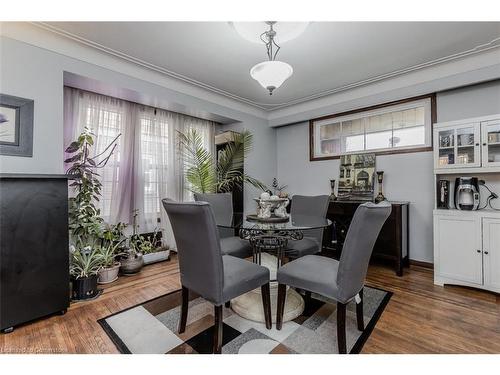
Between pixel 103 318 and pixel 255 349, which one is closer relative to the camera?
pixel 255 349

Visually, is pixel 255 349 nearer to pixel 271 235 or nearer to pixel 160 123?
pixel 271 235

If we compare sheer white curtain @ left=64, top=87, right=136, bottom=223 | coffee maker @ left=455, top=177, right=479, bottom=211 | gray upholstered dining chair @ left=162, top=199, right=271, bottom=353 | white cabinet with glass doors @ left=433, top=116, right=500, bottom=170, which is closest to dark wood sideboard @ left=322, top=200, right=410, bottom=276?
coffee maker @ left=455, top=177, right=479, bottom=211

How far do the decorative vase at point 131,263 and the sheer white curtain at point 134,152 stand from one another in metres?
0.58

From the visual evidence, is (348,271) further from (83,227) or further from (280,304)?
(83,227)

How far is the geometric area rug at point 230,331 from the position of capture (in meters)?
1.57

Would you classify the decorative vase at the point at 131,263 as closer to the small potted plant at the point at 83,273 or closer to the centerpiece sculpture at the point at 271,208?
the small potted plant at the point at 83,273

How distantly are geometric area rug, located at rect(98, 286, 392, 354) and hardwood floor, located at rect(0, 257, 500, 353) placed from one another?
0.09 metres

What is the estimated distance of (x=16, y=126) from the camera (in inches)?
79.9

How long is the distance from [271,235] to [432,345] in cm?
130

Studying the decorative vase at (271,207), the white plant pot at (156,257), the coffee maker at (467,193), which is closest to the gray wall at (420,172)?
the coffee maker at (467,193)

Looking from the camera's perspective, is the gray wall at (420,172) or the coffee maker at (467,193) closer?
the coffee maker at (467,193)

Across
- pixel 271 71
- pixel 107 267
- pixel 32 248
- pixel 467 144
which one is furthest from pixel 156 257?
pixel 467 144

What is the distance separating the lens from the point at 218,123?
14.4 ft

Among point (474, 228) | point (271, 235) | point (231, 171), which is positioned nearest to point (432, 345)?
point (271, 235)
